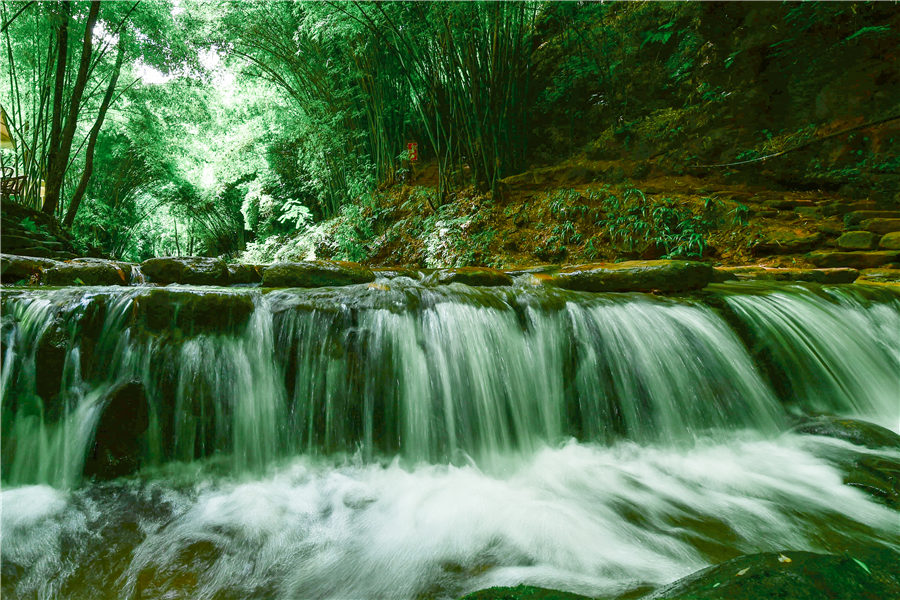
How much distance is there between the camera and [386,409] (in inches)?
105

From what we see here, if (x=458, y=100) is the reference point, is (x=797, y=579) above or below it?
below

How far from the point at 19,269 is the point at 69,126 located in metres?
5.13

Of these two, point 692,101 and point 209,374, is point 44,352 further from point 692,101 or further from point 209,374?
point 692,101

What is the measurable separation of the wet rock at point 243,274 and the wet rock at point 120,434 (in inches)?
88.5

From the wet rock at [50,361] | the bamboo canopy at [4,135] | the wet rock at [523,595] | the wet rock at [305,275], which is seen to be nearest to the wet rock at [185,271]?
the wet rock at [305,275]

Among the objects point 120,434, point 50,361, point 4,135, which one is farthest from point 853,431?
point 4,135

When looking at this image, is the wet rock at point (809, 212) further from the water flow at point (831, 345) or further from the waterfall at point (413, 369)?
the waterfall at point (413, 369)

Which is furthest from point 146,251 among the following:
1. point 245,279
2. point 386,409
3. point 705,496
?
point 705,496

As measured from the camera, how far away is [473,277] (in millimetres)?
4293

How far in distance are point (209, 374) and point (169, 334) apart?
0.35m

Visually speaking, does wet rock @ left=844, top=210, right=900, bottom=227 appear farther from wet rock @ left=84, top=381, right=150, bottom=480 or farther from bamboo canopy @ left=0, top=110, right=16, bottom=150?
bamboo canopy @ left=0, top=110, right=16, bottom=150

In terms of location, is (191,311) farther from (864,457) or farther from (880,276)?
(880,276)

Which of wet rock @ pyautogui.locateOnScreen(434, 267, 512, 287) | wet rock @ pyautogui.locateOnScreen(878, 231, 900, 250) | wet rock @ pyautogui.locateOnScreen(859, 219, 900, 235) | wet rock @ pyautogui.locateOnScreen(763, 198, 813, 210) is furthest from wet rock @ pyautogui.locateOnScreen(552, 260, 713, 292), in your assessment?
wet rock @ pyautogui.locateOnScreen(763, 198, 813, 210)

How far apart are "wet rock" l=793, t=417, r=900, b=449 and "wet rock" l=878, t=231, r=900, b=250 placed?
3.71 m
